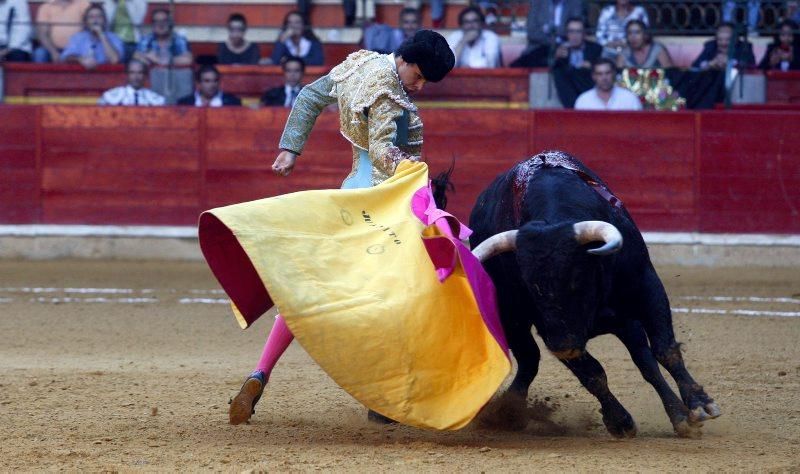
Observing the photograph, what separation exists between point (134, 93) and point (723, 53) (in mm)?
3900

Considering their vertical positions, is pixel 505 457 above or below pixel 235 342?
above

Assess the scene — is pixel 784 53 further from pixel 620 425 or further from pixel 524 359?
pixel 620 425

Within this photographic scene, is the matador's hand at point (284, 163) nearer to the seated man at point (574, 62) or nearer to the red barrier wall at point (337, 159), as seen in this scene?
the red barrier wall at point (337, 159)

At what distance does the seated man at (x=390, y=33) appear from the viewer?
8.44m

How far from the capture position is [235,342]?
17.5ft

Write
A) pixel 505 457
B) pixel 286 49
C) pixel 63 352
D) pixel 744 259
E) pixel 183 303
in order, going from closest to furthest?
pixel 505 457 < pixel 63 352 < pixel 183 303 < pixel 744 259 < pixel 286 49

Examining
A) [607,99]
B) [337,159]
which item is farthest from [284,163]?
[607,99]

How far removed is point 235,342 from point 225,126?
128 inches

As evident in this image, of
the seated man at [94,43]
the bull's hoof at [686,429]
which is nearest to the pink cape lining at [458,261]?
the bull's hoof at [686,429]

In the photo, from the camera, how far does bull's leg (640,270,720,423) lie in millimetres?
3297

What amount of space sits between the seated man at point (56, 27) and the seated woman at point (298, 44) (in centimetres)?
147

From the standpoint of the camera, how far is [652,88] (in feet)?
27.1

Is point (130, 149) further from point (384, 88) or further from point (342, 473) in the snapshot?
point (342, 473)

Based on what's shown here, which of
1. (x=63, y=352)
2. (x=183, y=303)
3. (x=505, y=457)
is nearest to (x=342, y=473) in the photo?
(x=505, y=457)
